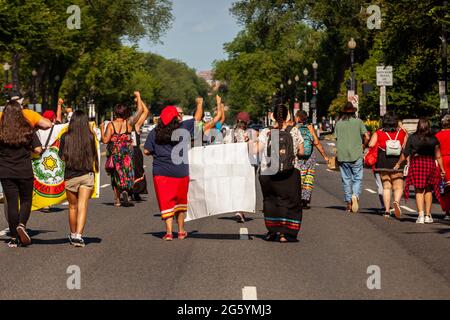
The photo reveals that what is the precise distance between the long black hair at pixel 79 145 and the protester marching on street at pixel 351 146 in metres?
5.99

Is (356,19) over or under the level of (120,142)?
over

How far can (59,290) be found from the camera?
9398 millimetres

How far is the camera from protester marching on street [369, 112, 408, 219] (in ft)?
56.0

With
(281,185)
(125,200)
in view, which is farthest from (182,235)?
(125,200)

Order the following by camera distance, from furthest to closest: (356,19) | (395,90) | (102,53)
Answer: (102,53) < (356,19) < (395,90)

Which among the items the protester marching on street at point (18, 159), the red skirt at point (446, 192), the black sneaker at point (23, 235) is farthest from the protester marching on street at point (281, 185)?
the red skirt at point (446, 192)

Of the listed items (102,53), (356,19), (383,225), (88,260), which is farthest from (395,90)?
(88,260)

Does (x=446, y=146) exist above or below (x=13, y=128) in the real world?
below

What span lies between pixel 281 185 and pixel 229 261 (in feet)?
7.17

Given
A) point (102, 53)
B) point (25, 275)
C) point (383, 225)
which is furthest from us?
point (102, 53)

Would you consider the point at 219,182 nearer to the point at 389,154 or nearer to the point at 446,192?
the point at 389,154

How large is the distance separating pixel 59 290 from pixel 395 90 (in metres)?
45.9

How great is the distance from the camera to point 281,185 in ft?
44.2
